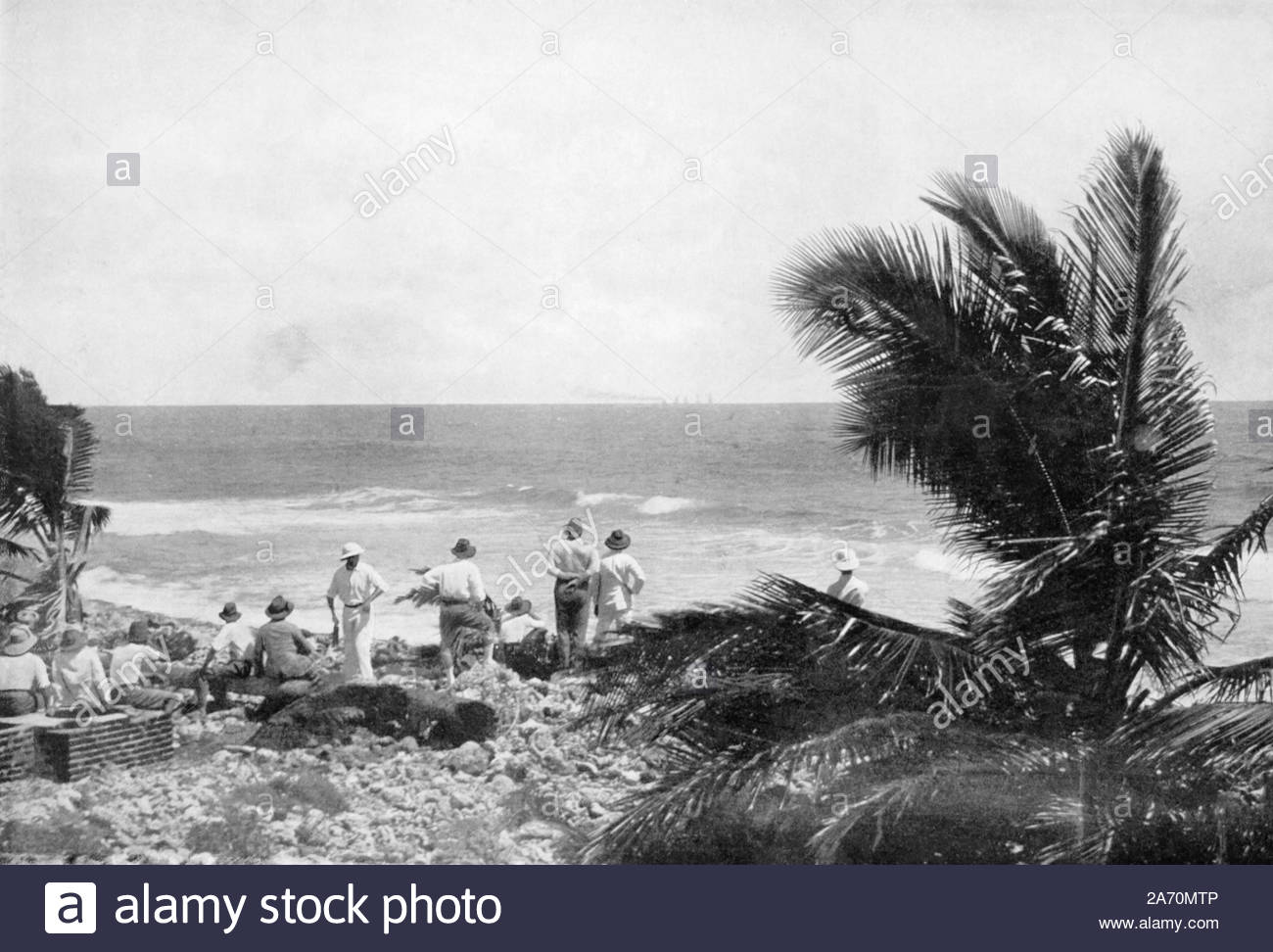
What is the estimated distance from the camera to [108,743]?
29.7 feet

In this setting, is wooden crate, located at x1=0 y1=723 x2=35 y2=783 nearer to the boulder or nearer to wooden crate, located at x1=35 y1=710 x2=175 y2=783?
wooden crate, located at x1=35 y1=710 x2=175 y2=783

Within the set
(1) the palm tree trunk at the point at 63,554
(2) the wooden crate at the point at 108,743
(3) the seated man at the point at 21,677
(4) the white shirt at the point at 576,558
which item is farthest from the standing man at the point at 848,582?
(3) the seated man at the point at 21,677

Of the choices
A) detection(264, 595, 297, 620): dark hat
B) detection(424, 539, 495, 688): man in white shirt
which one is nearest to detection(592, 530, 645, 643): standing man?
detection(424, 539, 495, 688): man in white shirt

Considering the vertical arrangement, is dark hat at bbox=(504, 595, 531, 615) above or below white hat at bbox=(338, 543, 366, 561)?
below

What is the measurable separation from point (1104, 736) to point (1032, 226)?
3.21 metres

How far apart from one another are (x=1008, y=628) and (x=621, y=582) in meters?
2.72

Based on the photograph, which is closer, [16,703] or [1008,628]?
[1008,628]

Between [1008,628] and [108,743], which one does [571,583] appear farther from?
[108,743]

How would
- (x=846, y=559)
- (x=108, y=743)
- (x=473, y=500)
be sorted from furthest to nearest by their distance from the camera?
(x=473, y=500) → (x=846, y=559) → (x=108, y=743)

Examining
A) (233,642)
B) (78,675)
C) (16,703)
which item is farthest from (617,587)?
(16,703)

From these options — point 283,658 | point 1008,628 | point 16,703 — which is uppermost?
point 1008,628

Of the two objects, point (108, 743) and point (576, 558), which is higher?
point (576, 558)

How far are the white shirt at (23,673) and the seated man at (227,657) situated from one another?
1.09 m

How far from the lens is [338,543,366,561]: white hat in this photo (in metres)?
9.36
